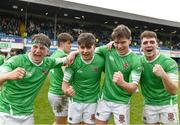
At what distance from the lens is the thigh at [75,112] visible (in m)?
6.22

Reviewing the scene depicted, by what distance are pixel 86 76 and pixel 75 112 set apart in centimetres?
67

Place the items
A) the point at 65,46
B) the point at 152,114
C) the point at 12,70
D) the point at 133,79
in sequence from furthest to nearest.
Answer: the point at 65,46, the point at 152,114, the point at 133,79, the point at 12,70

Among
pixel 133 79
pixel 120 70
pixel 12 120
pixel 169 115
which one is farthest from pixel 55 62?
pixel 169 115

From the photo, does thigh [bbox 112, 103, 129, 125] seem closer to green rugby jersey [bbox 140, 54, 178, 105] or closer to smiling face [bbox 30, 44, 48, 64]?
green rugby jersey [bbox 140, 54, 178, 105]

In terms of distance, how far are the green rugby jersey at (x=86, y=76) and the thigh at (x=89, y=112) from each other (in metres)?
0.09

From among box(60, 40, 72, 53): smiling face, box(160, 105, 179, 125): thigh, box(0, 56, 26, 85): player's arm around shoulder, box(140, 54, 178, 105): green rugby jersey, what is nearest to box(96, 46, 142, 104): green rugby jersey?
box(140, 54, 178, 105): green rugby jersey

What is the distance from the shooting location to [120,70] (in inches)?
231

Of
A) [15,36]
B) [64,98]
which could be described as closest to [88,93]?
[64,98]

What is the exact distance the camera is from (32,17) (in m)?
41.8

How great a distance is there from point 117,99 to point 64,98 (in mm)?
1992

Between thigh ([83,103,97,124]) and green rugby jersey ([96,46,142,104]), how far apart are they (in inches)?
12.2

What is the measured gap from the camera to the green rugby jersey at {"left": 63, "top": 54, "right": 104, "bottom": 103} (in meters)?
6.09

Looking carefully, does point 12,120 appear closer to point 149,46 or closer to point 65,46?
point 149,46

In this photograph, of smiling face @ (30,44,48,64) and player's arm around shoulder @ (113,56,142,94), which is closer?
player's arm around shoulder @ (113,56,142,94)
